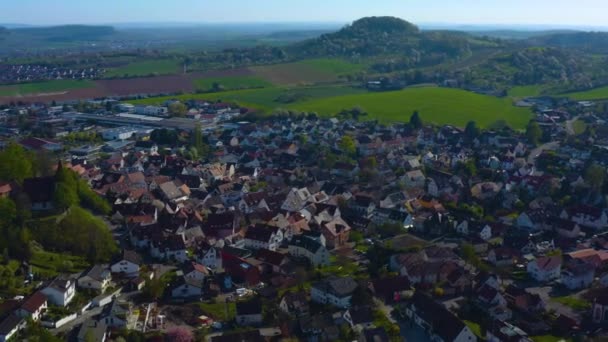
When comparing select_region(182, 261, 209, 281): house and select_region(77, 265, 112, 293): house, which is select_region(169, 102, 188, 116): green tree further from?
select_region(77, 265, 112, 293): house

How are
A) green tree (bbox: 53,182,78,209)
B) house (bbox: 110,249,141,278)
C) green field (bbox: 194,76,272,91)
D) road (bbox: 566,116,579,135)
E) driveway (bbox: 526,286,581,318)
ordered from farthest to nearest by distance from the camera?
green field (bbox: 194,76,272,91), road (bbox: 566,116,579,135), green tree (bbox: 53,182,78,209), house (bbox: 110,249,141,278), driveway (bbox: 526,286,581,318)

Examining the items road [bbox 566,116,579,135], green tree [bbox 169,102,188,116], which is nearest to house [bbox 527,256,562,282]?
road [bbox 566,116,579,135]

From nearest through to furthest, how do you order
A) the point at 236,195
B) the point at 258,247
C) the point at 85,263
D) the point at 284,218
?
the point at 85,263 → the point at 258,247 → the point at 284,218 → the point at 236,195

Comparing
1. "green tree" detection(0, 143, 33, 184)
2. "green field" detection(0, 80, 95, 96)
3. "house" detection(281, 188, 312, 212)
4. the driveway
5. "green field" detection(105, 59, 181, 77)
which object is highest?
"green tree" detection(0, 143, 33, 184)

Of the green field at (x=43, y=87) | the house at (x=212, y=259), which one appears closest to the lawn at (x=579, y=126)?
the house at (x=212, y=259)

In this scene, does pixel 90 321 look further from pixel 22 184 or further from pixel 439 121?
pixel 439 121

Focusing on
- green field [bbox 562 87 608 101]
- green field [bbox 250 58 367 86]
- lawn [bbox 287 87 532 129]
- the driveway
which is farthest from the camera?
green field [bbox 250 58 367 86]

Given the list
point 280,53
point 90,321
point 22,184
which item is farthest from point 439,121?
point 280,53

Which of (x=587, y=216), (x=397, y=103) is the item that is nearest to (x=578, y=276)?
(x=587, y=216)
